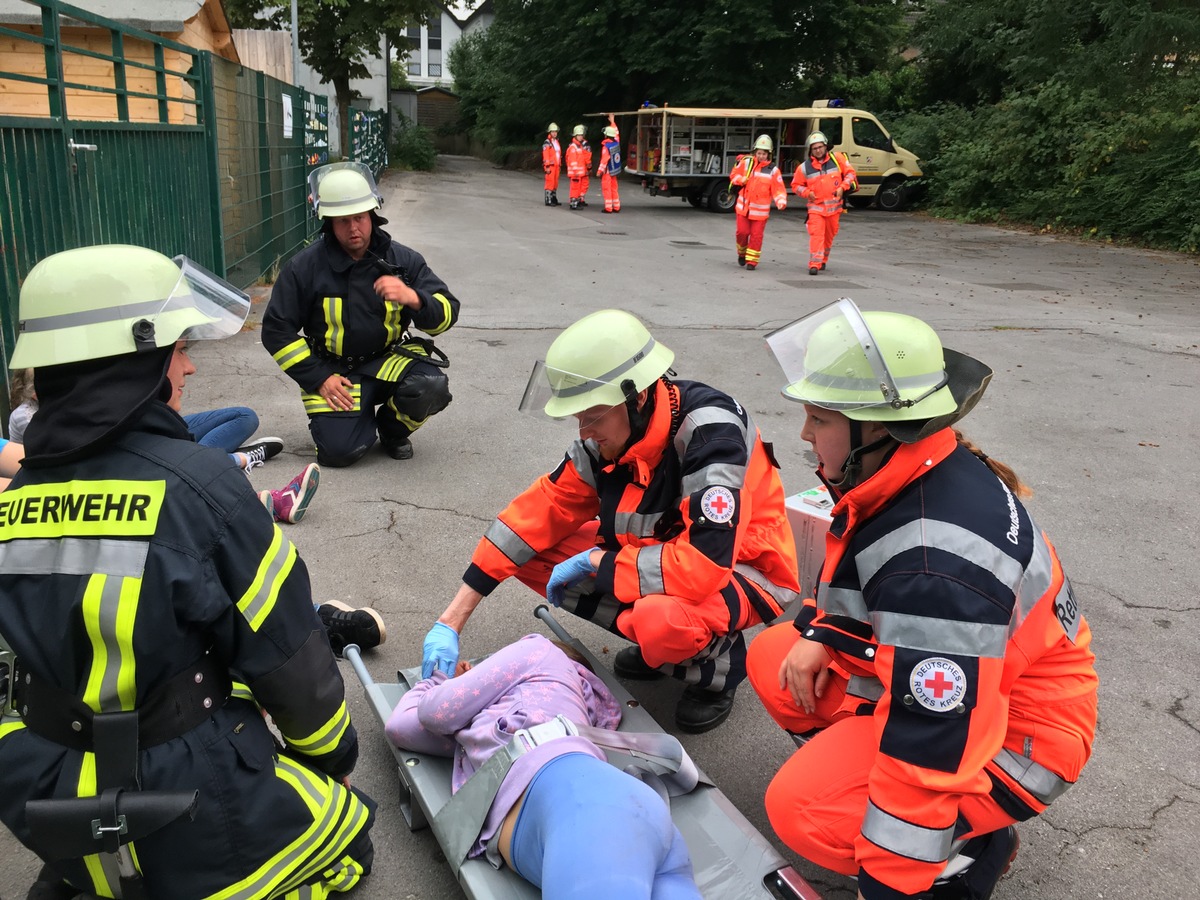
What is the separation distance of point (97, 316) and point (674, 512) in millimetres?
1836

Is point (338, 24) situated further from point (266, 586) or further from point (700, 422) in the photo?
point (266, 586)

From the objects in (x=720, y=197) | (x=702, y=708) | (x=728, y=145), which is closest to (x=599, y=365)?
→ (x=702, y=708)

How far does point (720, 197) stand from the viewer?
73.5 ft

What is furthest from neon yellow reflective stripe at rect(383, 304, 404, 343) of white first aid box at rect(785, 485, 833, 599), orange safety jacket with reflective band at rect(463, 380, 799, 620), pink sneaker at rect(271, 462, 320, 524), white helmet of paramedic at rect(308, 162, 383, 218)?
white first aid box at rect(785, 485, 833, 599)

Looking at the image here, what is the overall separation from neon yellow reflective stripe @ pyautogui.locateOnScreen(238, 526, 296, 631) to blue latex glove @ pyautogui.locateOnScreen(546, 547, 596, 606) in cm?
133

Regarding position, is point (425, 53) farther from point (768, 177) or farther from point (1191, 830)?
point (1191, 830)

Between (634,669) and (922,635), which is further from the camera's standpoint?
(634,669)

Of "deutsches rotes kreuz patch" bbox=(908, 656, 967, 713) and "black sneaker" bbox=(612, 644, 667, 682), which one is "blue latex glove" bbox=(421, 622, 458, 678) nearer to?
"black sneaker" bbox=(612, 644, 667, 682)

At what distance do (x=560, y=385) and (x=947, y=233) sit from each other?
18.7 m

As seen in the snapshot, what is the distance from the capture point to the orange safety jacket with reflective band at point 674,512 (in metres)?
2.94

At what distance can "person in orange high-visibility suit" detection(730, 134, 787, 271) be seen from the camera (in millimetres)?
13172

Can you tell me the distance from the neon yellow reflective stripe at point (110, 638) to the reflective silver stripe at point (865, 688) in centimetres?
173

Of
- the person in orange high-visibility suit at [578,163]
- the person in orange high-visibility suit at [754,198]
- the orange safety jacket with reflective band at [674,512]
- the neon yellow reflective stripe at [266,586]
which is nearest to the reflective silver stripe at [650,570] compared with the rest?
the orange safety jacket with reflective band at [674,512]

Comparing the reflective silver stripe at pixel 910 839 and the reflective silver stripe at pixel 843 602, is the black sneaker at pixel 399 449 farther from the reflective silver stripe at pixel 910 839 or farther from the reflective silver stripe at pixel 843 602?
the reflective silver stripe at pixel 910 839
